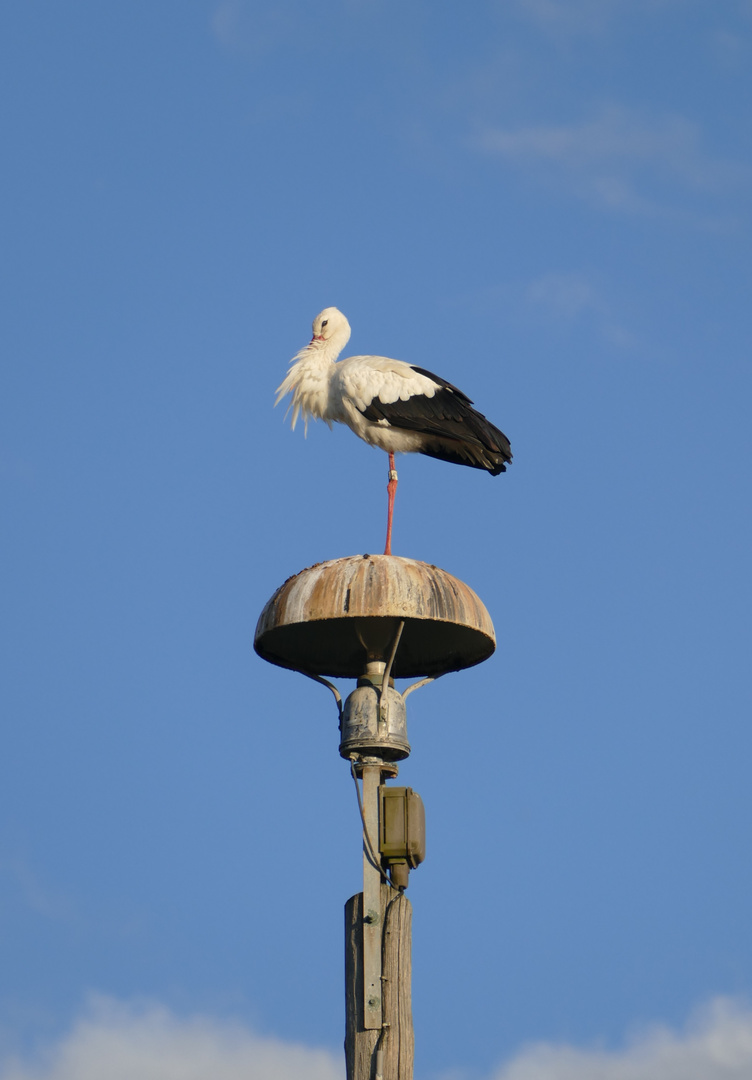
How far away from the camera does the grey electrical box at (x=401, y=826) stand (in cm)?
737

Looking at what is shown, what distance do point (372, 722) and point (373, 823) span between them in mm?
573

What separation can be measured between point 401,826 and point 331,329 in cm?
655

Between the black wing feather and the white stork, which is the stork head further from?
the black wing feather

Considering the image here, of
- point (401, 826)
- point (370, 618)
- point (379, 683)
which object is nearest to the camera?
point (401, 826)

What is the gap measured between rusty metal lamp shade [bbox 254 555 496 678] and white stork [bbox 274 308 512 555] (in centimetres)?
247

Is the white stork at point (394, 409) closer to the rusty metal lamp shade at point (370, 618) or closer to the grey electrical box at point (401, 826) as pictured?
the rusty metal lamp shade at point (370, 618)

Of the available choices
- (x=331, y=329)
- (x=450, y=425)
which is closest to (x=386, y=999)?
(x=450, y=425)

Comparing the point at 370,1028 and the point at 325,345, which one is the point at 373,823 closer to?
the point at 370,1028

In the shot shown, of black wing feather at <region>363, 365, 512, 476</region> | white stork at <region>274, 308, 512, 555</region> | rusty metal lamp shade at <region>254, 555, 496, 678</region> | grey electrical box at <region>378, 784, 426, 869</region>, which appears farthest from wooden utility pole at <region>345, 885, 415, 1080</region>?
black wing feather at <region>363, 365, 512, 476</region>

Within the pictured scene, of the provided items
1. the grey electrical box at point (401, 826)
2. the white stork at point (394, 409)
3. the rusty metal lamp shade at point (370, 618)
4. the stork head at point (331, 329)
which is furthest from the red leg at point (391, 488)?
the grey electrical box at point (401, 826)

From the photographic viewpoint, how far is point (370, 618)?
25.6ft

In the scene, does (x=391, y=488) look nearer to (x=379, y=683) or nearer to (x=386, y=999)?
(x=379, y=683)

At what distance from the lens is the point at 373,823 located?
7469 millimetres

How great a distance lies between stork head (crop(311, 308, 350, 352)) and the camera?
12906 mm
